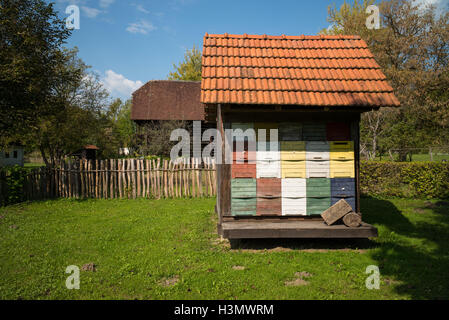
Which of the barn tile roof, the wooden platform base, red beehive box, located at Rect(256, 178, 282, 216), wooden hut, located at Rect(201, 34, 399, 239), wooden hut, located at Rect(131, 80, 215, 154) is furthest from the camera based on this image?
the barn tile roof

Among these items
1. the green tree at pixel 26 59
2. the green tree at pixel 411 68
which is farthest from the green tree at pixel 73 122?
the green tree at pixel 411 68

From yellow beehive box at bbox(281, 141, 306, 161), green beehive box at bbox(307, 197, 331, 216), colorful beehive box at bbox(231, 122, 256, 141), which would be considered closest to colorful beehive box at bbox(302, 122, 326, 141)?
yellow beehive box at bbox(281, 141, 306, 161)

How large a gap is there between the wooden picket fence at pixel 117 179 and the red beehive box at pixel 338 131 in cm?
665

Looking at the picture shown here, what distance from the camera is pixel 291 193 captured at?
655 cm

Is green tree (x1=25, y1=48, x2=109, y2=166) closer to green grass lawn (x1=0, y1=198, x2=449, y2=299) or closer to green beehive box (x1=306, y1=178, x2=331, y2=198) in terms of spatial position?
green grass lawn (x1=0, y1=198, x2=449, y2=299)

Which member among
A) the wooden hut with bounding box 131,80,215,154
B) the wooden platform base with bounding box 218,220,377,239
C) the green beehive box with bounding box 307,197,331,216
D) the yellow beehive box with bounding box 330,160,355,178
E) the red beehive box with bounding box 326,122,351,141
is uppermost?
the wooden hut with bounding box 131,80,215,154

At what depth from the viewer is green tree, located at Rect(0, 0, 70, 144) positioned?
9976 millimetres

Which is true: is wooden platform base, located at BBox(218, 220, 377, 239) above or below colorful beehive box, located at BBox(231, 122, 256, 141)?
below

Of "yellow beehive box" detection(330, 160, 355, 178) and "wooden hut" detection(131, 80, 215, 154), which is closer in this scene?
"yellow beehive box" detection(330, 160, 355, 178)

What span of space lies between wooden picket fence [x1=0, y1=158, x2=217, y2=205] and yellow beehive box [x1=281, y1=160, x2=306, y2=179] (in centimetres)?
624

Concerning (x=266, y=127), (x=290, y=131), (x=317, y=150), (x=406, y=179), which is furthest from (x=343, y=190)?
(x=406, y=179)

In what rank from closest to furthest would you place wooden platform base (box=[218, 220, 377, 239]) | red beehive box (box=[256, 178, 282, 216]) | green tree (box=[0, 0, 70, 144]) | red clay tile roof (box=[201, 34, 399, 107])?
wooden platform base (box=[218, 220, 377, 239]) → red clay tile roof (box=[201, 34, 399, 107]) → red beehive box (box=[256, 178, 282, 216]) → green tree (box=[0, 0, 70, 144])
